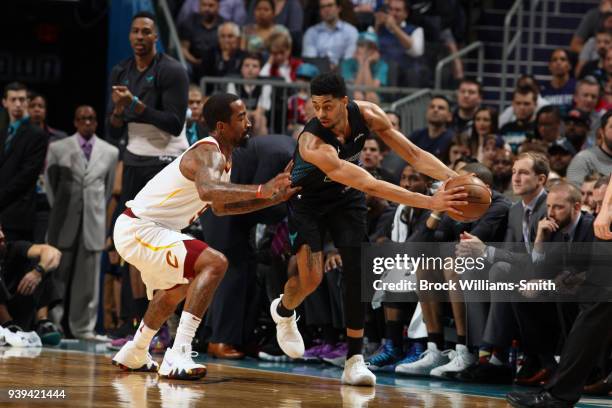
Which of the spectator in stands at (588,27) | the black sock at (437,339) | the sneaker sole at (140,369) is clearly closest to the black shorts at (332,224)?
the sneaker sole at (140,369)

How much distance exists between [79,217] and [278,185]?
5.34m

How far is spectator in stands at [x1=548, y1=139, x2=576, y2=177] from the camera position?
9.55 meters

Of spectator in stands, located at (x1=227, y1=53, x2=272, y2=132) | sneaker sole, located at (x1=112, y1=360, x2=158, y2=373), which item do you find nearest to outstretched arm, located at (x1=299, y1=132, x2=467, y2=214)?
sneaker sole, located at (x1=112, y1=360, x2=158, y2=373)

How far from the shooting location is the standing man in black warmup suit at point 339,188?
6504 millimetres

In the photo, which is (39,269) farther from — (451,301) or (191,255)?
(451,301)

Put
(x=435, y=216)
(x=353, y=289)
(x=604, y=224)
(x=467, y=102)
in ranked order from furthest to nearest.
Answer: (x=467, y=102) → (x=435, y=216) → (x=353, y=289) → (x=604, y=224)

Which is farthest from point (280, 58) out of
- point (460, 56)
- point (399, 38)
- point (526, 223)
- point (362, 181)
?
point (362, 181)

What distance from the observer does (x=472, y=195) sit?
6.06 metres

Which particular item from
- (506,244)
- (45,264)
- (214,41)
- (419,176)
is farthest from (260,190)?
(214,41)

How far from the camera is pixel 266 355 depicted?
29.5ft

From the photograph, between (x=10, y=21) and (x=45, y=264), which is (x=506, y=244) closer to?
(x=45, y=264)

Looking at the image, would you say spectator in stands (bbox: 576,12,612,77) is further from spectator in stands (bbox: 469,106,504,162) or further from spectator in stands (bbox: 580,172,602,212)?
spectator in stands (bbox: 580,172,602,212)

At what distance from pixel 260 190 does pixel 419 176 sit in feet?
9.68

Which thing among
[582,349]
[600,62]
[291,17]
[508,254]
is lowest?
[582,349]
